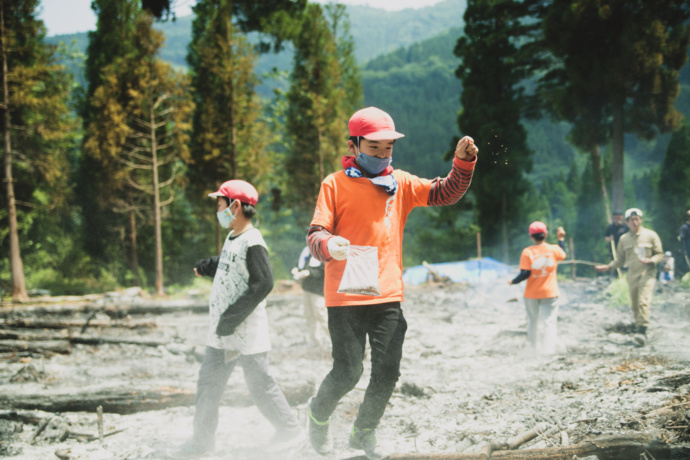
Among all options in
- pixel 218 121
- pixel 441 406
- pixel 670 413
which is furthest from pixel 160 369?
pixel 218 121

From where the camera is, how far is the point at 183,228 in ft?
91.6

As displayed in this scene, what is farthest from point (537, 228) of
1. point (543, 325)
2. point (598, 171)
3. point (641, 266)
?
point (598, 171)

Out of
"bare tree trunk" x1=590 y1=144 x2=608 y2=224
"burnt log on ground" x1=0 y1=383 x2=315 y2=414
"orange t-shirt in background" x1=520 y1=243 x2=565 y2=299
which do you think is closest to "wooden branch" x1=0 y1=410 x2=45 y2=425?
"burnt log on ground" x1=0 y1=383 x2=315 y2=414

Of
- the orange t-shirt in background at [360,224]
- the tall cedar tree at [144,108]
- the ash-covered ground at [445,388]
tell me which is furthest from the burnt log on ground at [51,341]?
the tall cedar tree at [144,108]

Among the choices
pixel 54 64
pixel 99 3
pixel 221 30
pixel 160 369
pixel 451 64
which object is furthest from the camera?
pixel 451 64

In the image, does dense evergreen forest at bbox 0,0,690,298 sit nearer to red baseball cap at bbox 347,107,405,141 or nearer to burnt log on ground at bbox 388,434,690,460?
red baseball cap at bbox 347,107,405,141

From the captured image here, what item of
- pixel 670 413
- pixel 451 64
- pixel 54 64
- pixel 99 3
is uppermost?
pixel 451 64

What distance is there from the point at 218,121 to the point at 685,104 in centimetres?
7258

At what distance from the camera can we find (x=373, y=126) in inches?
123

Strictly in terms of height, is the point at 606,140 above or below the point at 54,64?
below

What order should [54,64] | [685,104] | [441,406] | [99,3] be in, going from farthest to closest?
[685,104], [99,3], [54,64], [441,406]

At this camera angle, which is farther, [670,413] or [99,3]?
[99,3]

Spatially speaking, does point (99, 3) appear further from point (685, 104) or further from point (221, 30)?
point (685, 104)

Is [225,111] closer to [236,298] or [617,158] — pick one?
[617,158]
